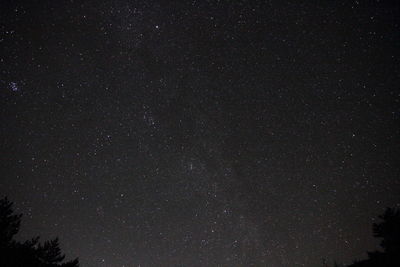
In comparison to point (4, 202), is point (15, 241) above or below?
below

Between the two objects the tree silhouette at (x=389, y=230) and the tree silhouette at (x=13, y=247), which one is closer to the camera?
the tree silhouette at (x=13, y=247)

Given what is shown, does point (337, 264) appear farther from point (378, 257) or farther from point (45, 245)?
point (45, 245)

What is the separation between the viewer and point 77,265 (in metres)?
15.0

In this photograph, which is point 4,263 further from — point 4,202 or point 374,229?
point 374,229

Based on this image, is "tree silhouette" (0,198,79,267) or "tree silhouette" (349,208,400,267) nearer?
"tree silhouette" (0,198,79,267)

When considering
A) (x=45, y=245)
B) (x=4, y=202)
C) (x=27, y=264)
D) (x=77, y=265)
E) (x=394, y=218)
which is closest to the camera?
(x=27, y=264)

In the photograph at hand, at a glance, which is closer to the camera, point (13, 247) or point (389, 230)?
point (13, 247)

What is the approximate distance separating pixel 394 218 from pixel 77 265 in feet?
68.9

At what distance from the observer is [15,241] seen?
43.1ft

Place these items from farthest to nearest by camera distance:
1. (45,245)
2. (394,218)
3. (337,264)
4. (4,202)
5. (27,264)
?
(337,264), (394,218), (45,245), (4,202), (27,264)

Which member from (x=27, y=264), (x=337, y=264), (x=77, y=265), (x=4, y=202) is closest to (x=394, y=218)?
(x=77, y=265)

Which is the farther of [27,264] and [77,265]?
[77,265]

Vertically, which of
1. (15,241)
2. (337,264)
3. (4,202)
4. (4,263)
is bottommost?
(4,263)

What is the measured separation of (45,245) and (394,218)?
76.9 ft
